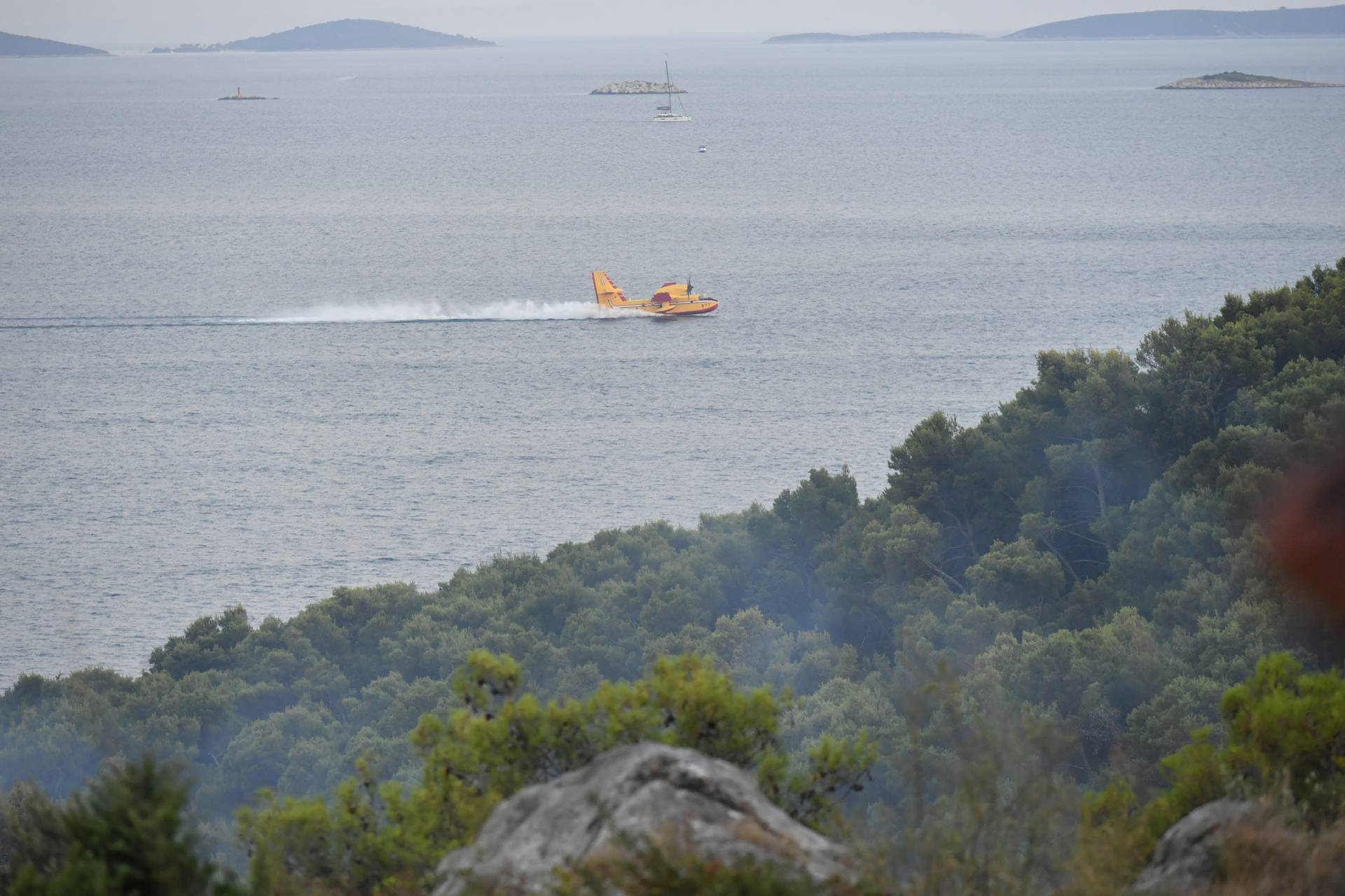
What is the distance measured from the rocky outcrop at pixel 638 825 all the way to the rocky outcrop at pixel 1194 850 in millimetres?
2829

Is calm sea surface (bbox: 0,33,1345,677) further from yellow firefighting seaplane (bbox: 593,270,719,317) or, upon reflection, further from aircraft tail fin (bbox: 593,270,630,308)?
aircraft tail fin (bbox: 593,270,630,308)

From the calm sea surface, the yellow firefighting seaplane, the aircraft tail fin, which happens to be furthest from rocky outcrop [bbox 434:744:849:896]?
the aircraft tail fin

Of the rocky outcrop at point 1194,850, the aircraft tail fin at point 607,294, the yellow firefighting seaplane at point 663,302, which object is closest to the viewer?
the rocky outcrop at point 1194,850

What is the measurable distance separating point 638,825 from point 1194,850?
478cm

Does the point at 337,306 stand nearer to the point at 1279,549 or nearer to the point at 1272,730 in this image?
the point at 1279,549

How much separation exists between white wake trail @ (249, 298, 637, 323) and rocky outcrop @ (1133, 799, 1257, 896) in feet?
236

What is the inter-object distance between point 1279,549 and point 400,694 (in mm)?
19154

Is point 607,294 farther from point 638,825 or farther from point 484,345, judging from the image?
point 638,825

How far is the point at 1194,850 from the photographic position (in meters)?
11.2

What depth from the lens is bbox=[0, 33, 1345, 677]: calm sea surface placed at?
167 feet

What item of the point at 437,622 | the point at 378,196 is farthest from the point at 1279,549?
the point at 378,196

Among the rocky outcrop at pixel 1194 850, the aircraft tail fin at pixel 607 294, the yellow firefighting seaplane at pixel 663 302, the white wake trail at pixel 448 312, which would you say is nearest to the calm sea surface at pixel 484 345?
the white wake trail at pixel 448 312

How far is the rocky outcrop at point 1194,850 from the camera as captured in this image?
1088 centimetres

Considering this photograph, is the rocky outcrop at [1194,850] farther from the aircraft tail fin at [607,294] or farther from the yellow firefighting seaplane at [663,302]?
the aircraft tail fin at [607,294]
